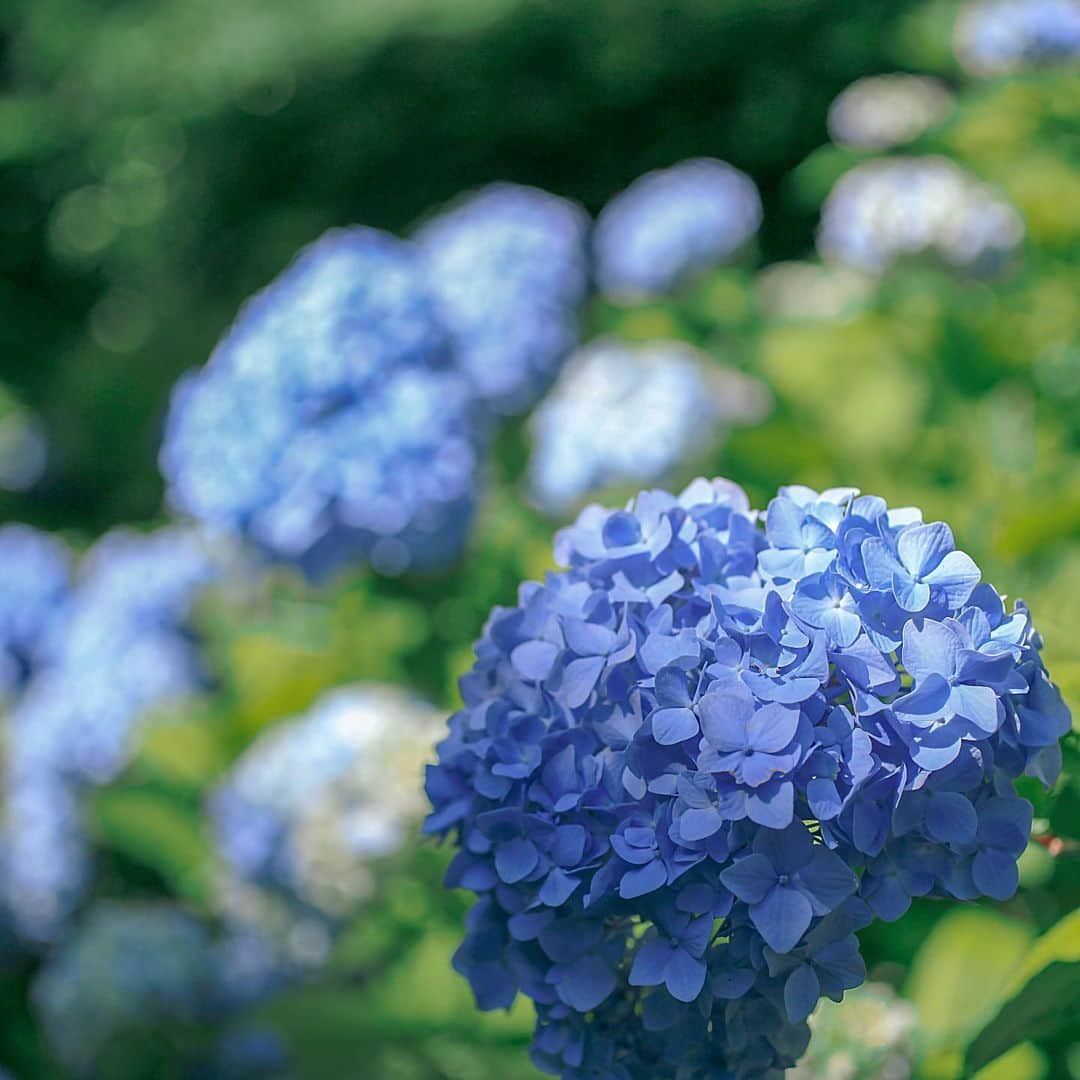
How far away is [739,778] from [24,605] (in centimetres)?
237

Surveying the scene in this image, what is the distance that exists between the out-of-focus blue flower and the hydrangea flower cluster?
7.09 feet

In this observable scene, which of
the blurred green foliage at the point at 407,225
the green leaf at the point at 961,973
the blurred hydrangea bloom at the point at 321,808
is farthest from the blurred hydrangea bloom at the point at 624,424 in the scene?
the green leaf at the point at 961,973

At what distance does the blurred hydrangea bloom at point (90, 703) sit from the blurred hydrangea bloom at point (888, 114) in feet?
4.45

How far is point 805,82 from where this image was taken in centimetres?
501

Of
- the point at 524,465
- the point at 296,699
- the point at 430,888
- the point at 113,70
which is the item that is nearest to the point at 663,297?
the point at 524,465

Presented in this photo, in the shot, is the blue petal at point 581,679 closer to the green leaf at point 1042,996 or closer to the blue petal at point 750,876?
the blue petal at point 750,876

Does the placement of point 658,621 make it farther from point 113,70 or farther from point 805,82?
point 113,70

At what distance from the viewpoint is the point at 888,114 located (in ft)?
7.60

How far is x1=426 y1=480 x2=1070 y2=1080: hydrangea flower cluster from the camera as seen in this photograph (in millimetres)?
679

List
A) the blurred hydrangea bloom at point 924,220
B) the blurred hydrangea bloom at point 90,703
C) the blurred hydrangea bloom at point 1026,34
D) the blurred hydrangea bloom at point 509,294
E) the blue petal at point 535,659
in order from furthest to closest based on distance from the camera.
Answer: the blurred hydrangea bloom at point 509,294 < the blurred hydrangea bloom at point 90,703 < the blurred hydrangea bloom at point 1026,34 < the blurred hydrangea bloom at point 924,220 < the blue petal at point 535,659

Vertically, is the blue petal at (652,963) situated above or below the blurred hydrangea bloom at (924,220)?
above

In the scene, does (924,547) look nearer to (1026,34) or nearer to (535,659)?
(535,659)

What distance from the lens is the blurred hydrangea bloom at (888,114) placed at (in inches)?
90.6

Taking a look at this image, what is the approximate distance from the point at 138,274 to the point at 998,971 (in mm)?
6716
